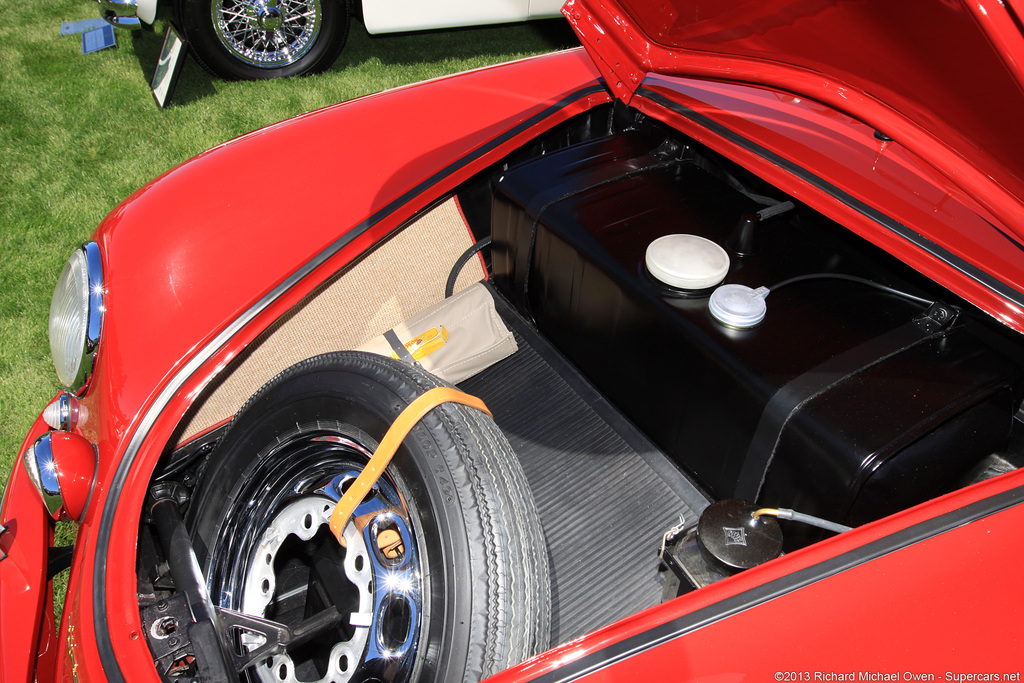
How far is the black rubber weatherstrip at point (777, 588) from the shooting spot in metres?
0.76

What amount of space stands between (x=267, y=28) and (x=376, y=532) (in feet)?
11.1

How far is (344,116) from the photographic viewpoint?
1.63 meters

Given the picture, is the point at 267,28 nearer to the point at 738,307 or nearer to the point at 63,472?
the point at 63,472

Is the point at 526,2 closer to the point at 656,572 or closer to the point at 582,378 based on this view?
the point at 582,378

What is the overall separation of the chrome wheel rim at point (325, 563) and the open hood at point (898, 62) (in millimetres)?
957

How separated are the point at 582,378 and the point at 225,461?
0.83 meters

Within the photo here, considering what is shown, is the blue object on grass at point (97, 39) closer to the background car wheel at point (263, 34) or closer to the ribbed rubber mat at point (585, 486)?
the background car wheel at point (263, 34)

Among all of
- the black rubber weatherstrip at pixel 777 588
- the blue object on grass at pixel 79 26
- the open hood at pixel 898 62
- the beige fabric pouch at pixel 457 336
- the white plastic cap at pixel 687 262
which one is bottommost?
the black rubber weatherstrip at pixel 777 588

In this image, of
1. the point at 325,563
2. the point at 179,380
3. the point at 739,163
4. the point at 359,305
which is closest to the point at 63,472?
the point at 179,380

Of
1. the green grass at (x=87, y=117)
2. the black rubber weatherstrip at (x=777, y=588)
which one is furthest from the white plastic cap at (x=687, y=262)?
the green grass at (x=87, y=117)

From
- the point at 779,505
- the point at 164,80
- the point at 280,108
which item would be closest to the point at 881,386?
the point at 779,505

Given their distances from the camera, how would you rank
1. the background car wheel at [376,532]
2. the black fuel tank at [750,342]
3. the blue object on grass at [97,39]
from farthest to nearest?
the blue object on grass at [97,39] → the black fuel tank at [750,342] → the background car wheel at [376,532]

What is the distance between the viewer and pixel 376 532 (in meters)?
1.16

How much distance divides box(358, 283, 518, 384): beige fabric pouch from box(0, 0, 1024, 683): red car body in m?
0.29
